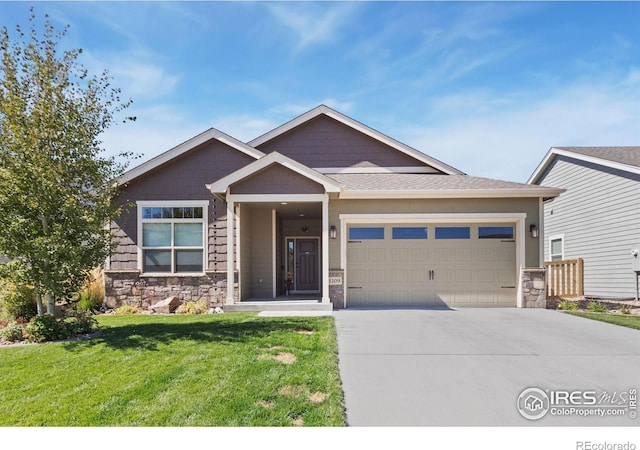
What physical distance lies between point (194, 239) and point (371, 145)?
21.6 ft

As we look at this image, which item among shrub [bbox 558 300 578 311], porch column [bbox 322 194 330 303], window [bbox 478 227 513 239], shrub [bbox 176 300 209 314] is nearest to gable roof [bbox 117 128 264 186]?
porch column [bbox 322 194 330 303]

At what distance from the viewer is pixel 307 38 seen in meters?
9.59

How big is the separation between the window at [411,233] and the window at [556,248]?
908cm

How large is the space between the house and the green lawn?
111 centimetres

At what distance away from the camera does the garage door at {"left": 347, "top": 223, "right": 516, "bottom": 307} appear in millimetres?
11023

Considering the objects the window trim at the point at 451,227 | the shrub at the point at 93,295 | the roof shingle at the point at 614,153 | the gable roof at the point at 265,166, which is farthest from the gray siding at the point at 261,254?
the roof shingle at the point at 614,153

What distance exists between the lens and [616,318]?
932 centimetres

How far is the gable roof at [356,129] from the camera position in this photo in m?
13.5

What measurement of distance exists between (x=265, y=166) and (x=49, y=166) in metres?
4.78

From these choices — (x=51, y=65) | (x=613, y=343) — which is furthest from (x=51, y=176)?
(x=613, y=343)

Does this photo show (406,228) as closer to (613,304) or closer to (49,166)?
(613,304)

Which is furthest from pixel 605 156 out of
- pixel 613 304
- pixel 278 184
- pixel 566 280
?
pixel 278 184

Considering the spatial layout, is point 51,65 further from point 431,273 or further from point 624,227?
point 624,227
